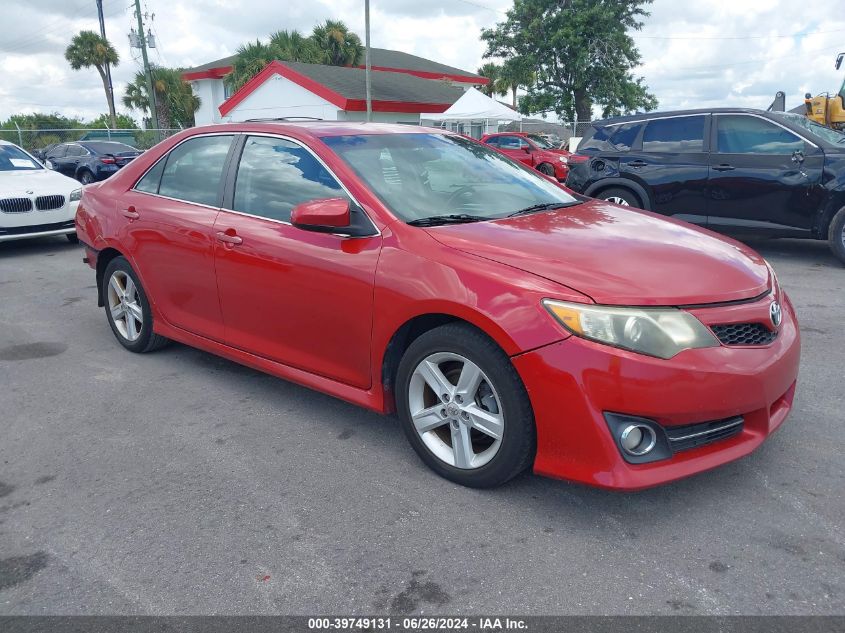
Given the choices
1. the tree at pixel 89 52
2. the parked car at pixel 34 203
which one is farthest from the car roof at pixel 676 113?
the tree at pixel 89 52

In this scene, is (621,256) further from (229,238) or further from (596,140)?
(596,140)

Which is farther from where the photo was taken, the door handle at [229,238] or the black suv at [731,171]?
the black suv at [731,171]

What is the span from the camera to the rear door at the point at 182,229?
13.7 ft

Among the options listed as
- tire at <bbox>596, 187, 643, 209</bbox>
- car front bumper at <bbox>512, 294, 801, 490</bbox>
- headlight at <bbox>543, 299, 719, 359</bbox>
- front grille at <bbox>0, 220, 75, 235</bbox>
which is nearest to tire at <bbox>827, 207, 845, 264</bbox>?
tire at <bbox>596, 187, 643, 209</bbox>

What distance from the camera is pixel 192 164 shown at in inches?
176

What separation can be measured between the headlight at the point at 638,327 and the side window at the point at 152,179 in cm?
311

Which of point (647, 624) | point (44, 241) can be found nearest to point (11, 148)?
point (44, 241)

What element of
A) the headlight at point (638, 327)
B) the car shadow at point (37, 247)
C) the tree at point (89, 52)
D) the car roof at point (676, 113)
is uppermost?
the tree at point (89, 52)

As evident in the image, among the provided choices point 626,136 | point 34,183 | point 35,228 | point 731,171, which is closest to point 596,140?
point 626,136

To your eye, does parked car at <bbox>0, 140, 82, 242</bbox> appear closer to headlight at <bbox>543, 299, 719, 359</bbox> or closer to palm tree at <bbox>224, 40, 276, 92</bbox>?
headlight at <bbox>543, 299, 719, 359</bbox>

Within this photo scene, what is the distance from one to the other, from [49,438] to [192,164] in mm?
1812

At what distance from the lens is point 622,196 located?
28.7 feet

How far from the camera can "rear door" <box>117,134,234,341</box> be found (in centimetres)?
416

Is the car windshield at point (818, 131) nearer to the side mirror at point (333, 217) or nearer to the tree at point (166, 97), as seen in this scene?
the side mirror at point (333, 217)
